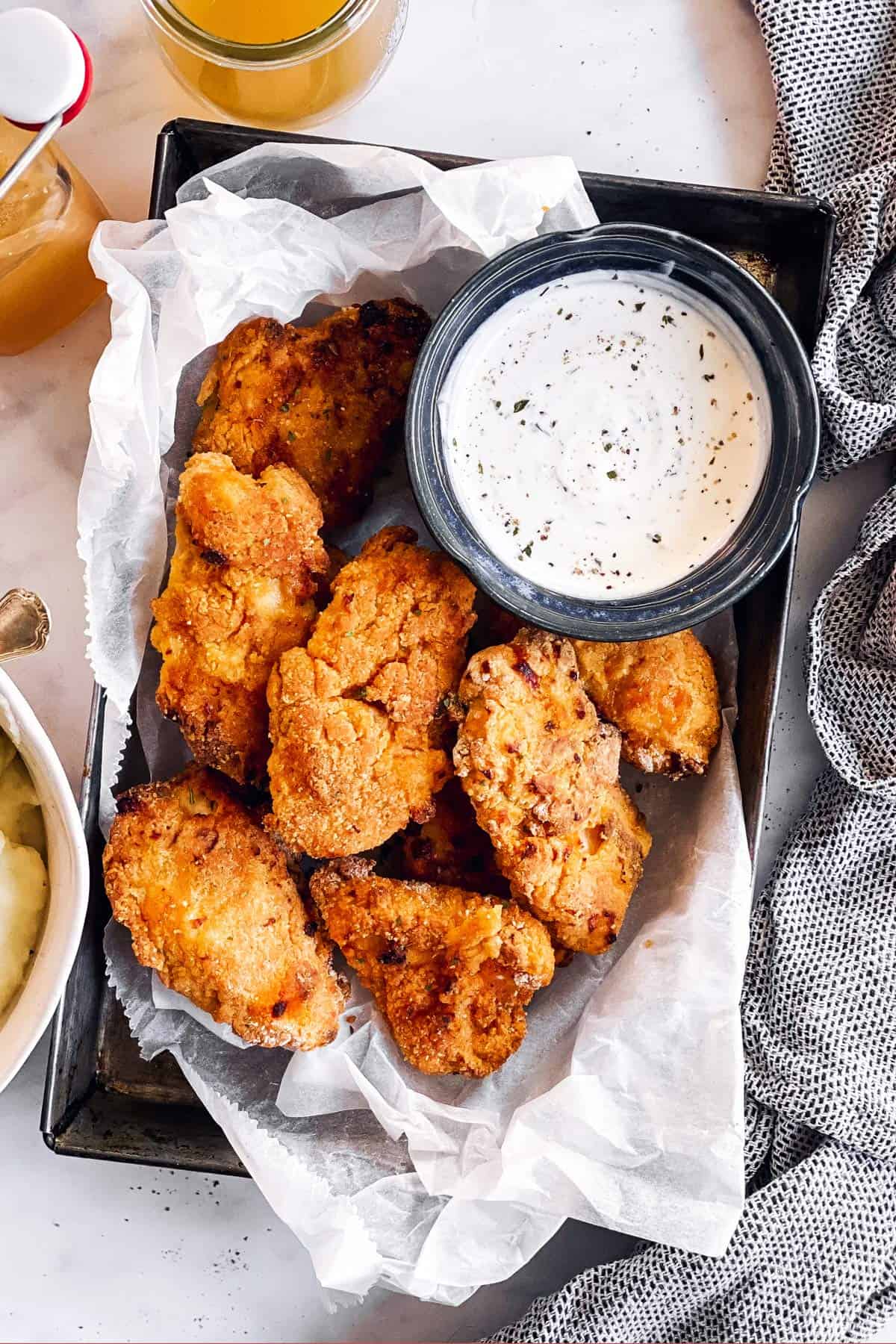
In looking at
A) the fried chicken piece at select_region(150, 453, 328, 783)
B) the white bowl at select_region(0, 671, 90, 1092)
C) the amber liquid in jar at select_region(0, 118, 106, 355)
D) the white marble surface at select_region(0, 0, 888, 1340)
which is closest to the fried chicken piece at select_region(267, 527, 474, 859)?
the fried chicken piece at select_region(150, 453, 328, 783)

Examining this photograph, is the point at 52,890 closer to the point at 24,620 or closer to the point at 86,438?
the point at 24,620

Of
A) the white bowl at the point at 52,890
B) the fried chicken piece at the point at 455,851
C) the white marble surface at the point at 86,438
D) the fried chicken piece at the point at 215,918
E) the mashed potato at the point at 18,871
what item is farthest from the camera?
the white marble surface at the point at 86,438

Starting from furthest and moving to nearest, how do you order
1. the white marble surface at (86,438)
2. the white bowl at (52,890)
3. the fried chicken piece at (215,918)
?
the white marble surface at (86,438), the fried chicken piece at (215,918), the white bowl at (52,890)

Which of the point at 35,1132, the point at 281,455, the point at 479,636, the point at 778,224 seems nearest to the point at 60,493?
the point at 281,455

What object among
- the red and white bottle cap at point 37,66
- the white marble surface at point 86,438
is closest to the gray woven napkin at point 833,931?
the white marble surface at point 86,438

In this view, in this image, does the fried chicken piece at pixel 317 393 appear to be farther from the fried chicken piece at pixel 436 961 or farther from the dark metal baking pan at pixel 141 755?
the fried chicken piece at pixel 436 961

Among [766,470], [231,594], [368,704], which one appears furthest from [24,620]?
[766,470]

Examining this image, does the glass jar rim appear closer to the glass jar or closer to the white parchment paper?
the glass jar
